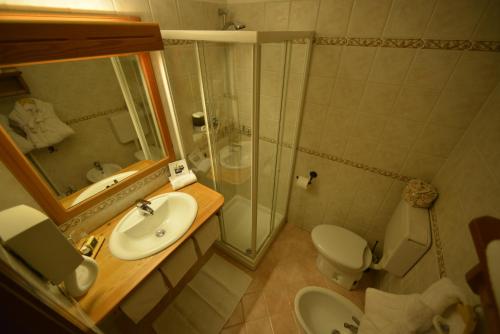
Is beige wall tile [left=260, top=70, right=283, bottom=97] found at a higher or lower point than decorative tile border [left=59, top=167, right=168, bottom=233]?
A: higher

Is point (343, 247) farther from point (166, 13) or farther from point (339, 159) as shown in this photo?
point (166, 13)

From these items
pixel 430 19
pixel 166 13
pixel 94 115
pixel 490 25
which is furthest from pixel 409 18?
pixel 94 115

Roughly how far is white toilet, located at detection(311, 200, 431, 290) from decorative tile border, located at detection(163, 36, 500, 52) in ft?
2.87

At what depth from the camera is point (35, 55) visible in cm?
65

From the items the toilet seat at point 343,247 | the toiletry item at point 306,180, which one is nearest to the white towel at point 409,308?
the toilet seat at point 343,247

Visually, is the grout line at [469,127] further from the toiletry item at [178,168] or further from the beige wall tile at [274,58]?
the toiletry item at [178,168]

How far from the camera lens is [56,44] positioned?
672 mm

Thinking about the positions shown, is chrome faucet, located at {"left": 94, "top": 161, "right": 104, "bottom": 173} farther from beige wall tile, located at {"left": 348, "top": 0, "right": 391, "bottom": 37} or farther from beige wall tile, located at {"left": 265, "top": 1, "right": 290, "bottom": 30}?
beige wall tile, located at {"left": 348, "top": 0, "right": 391, "bottom": 37}

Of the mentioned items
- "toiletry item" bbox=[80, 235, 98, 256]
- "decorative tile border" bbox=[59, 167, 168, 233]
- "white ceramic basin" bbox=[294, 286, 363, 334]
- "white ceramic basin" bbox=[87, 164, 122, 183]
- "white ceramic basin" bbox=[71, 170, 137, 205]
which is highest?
"white ceramic basin" bbox=[87, 164, 122, 183]

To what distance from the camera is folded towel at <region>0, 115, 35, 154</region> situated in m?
0.71

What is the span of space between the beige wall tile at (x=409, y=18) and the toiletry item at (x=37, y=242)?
1706mm

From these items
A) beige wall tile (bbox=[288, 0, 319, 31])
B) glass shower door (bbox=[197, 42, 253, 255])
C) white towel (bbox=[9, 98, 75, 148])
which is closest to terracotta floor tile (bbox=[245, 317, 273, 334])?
glass shower door (bbox=[197, 42, 253, 255])

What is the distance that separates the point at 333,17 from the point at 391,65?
1.45 feet

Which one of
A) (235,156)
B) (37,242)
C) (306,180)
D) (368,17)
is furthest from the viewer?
(235,156)
